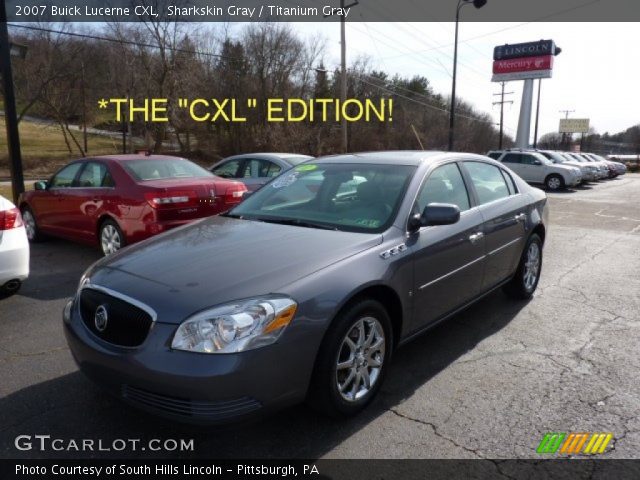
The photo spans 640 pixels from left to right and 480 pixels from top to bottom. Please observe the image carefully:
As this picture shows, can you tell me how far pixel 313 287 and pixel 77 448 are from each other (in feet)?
5.07

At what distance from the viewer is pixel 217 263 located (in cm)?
281

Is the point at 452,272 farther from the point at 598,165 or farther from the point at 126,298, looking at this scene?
the point at 598,165

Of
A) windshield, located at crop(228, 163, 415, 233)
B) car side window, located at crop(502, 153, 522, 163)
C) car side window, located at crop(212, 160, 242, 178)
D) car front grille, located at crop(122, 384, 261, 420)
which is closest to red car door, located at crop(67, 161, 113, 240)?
car side window, located at crop(212, 160, 242, 178)

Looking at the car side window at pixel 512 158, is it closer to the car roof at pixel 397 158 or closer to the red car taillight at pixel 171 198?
the red car taillight at pixel 171 198

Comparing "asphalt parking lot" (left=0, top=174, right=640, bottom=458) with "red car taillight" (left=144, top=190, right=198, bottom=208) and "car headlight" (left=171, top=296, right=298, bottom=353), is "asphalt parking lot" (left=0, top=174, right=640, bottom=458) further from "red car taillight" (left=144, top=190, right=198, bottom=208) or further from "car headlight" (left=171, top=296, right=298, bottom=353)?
"red car taillight" (left=144, top=190, right=198, bottom=208)

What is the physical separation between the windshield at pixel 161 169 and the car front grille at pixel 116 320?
13.2 ft

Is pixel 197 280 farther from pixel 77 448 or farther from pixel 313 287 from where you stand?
pixel 77 448

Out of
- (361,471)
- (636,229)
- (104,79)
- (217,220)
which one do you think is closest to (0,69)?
(217,220)

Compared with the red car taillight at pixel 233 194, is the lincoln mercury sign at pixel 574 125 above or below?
above

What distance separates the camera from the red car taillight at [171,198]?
6.13m

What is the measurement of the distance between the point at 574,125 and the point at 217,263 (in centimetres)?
8230

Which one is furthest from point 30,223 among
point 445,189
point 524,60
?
point 524,60

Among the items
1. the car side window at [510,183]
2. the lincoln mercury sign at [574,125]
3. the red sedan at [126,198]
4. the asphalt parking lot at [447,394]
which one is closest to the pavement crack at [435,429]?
the asphalt parking lot at [447,394]

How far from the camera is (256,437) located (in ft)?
9.04
